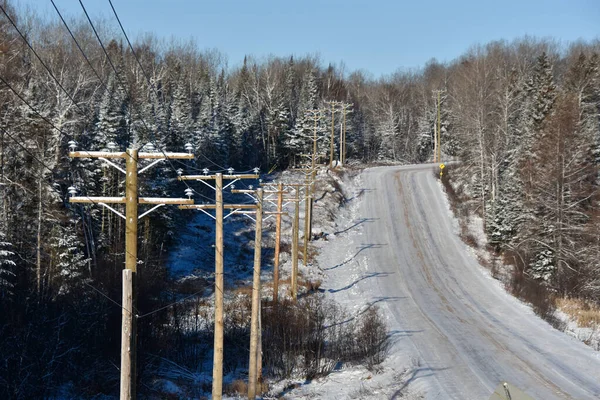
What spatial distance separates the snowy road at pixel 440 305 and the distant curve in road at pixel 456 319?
40 mm

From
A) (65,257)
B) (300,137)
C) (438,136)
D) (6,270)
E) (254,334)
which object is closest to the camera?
(254,334)

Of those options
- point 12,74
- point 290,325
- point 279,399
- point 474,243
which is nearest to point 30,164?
point 12,74

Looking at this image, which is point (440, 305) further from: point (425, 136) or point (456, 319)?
point (425, 136)

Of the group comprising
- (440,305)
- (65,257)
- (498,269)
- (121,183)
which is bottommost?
(440,305)

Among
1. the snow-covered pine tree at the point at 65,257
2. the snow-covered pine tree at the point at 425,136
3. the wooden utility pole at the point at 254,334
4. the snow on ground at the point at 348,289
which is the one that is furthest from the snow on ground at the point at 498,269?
the snow-covered pine tree at the point at 425,136

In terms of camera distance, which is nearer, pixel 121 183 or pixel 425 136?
pixel 121 183

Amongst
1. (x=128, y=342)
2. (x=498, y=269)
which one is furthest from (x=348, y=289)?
(x=128, y=342)

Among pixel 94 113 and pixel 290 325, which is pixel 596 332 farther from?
pixel 94 113

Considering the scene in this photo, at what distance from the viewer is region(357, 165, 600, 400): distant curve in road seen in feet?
55.8

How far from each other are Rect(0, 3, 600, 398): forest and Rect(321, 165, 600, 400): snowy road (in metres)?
3.85

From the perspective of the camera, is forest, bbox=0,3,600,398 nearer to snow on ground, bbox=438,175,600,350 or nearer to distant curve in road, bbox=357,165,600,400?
snow on ground, bbox=438,175,600,350

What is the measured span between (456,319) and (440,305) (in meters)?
3.00

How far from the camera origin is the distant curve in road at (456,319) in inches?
670

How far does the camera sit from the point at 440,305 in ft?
96.6
